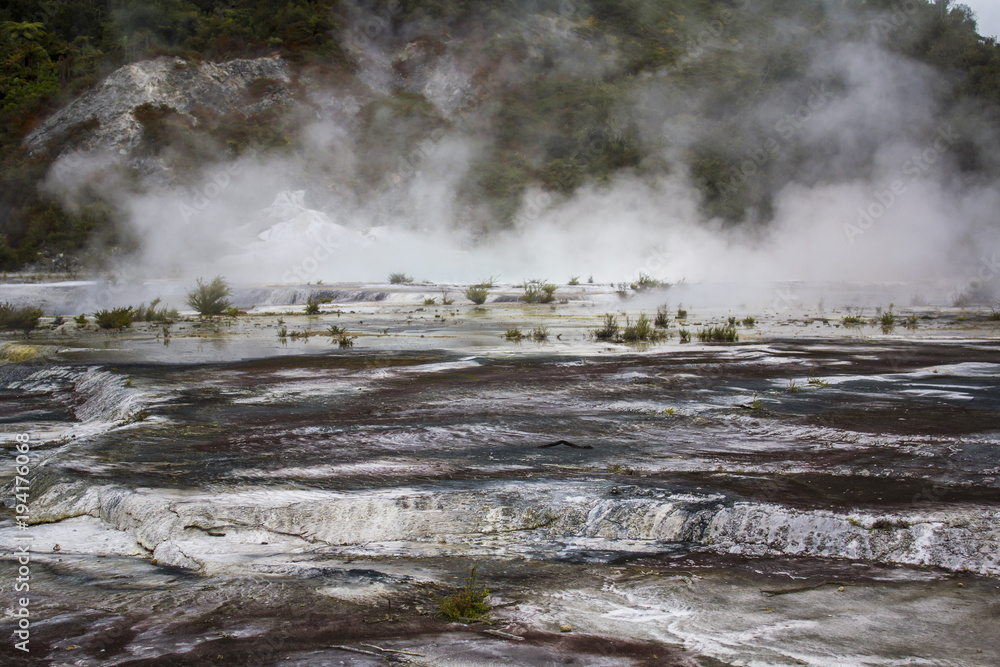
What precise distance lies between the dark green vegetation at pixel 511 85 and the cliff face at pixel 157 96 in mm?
689

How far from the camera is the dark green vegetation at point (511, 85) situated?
3775 cm

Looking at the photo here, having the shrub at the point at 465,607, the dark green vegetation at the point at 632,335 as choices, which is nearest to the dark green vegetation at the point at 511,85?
the dark green vegetation at the point at 632,335

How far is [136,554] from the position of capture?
12.4 feet

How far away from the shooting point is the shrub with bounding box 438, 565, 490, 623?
2.92 meters

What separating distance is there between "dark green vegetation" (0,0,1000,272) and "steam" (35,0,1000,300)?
0.39 meters

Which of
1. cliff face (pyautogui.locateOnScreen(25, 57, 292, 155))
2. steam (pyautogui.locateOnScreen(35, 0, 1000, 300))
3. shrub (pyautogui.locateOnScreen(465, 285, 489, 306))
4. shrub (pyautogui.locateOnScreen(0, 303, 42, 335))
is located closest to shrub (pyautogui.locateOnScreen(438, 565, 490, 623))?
shrub (pyautogui.locateOnScreen(0, 303, 42, 335))

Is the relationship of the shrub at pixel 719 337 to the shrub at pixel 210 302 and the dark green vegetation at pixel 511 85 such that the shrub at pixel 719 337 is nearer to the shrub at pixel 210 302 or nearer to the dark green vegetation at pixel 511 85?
the shrub at pixel 210 302

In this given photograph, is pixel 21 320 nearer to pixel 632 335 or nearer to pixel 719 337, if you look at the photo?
pixel 632 335

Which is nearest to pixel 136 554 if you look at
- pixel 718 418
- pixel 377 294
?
pixel 718 418

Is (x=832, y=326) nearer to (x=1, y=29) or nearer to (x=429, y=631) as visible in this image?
(x=429, y=631)

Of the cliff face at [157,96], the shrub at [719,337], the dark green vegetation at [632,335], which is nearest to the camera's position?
the shrub at [719,337]

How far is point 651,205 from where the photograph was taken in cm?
3956

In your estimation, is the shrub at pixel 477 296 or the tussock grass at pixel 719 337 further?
the shrub at pixel 477 296

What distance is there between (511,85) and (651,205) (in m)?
16.6
